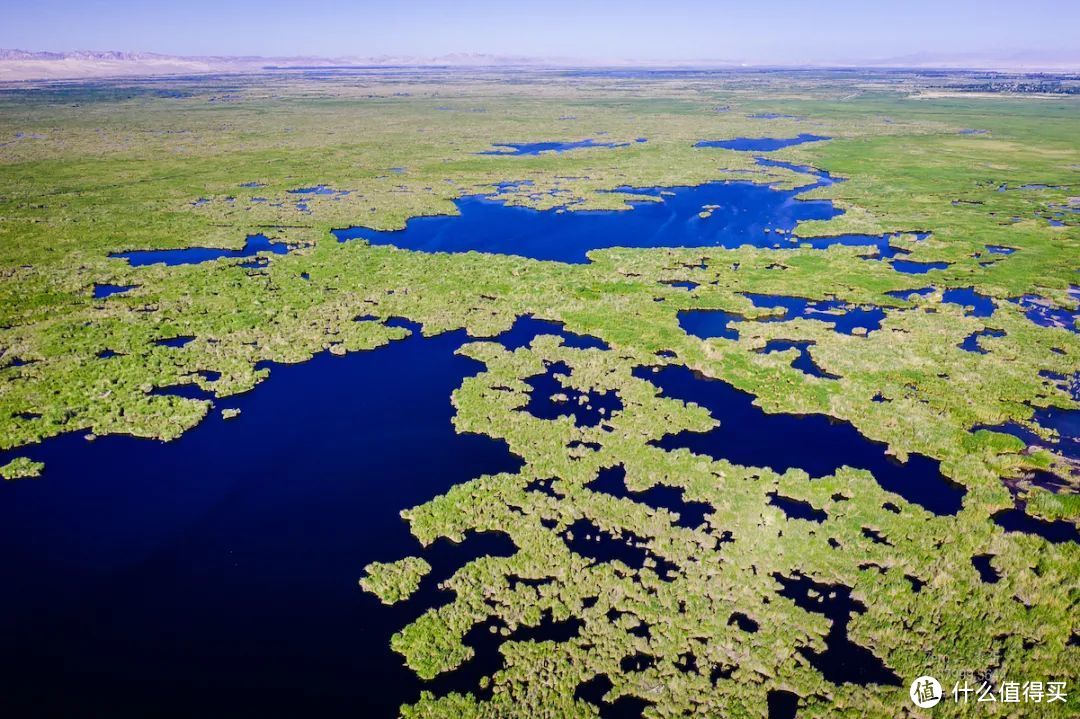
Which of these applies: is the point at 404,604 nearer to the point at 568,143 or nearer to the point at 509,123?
the point at 568,143

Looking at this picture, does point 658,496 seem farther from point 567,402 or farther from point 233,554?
point 233,554

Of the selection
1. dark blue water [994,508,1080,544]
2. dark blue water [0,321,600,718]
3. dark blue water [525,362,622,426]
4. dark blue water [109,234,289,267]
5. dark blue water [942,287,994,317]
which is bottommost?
dark blue water [0,321,600,718]

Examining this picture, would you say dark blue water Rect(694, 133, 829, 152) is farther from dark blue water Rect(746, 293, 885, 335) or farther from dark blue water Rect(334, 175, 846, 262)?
dark blue water Rect(746, 293, 885, 335)

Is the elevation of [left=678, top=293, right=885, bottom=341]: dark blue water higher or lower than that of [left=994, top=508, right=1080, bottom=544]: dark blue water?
higher

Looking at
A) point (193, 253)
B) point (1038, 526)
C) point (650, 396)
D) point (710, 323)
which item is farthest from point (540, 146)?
point (1038, 526)

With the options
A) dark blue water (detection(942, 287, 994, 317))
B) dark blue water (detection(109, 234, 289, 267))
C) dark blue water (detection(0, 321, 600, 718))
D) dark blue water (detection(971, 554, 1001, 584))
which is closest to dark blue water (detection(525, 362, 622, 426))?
dark blue water (detection(0, 321, 600, 718))

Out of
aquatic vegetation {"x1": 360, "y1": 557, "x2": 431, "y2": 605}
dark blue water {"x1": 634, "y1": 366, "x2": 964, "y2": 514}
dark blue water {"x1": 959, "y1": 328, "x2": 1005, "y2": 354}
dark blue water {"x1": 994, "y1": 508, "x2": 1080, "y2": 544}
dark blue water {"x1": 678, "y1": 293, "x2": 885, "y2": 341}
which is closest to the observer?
aquatic vegetation {"x1": 360, "y1": 557, "x2": 431, "y2": 605}

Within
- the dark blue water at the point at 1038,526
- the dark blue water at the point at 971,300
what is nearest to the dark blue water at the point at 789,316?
the dark blue water at the point at 971,300
